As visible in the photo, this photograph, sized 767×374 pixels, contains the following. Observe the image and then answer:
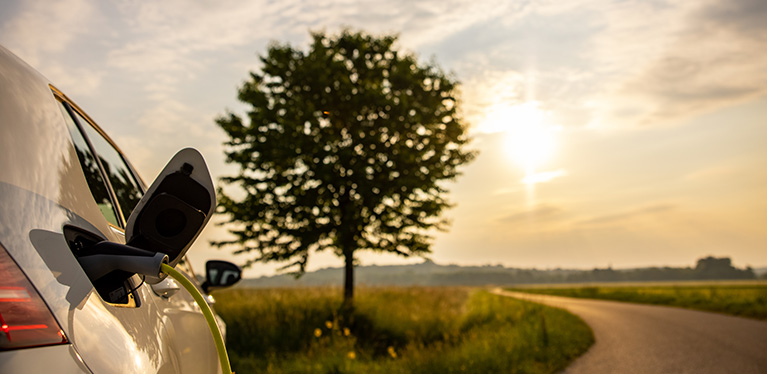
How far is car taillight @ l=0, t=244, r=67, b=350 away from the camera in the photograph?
121cm

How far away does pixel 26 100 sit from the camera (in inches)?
64.7

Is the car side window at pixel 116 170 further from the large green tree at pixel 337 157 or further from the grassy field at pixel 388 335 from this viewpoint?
the large green tree at pixel 337 157

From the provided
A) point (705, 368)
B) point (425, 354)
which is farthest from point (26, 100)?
point (705, 368)

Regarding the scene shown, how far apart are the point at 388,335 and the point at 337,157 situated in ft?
17.6

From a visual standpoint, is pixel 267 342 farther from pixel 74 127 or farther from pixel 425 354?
pixel 74 127

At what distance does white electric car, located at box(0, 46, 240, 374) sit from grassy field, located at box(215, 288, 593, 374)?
24.2 feet

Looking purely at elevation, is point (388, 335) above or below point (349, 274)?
below

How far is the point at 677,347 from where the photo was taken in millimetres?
11789

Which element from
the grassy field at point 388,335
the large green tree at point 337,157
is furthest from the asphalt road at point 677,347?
the large green tree at point 337,157

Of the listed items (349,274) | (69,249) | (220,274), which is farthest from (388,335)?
(69,249)

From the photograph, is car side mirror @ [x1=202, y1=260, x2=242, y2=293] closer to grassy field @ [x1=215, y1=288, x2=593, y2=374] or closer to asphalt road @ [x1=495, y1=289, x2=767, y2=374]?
grassy field @ [x1=215, y1=288, x2=593, y2=374]

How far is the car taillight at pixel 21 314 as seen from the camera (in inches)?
47.6

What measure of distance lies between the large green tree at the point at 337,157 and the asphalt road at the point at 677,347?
20.6 feet

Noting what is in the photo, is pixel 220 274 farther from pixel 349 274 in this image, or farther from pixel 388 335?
pixel 349 274
